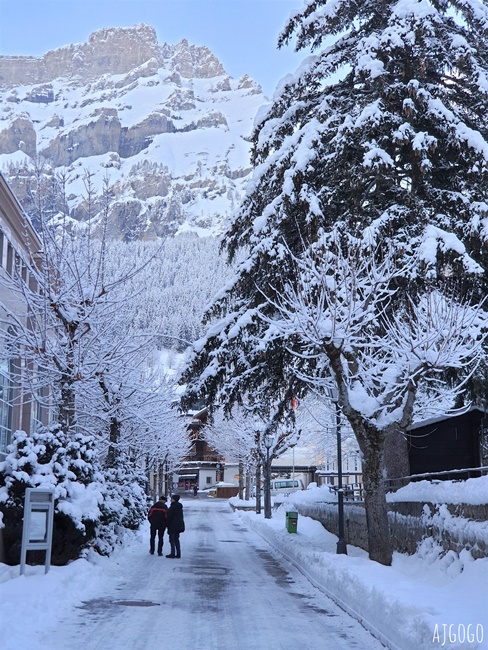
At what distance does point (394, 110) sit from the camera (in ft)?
58.1

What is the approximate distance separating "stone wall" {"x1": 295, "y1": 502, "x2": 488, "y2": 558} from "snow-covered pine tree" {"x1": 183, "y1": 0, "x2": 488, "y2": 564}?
89 centimetres

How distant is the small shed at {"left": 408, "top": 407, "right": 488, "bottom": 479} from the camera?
20.3m

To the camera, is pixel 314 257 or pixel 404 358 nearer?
pixel 404 358

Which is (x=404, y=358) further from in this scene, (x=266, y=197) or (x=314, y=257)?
(x=266, y=197)

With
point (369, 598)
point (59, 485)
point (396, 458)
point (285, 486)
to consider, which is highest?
point (396, 458)

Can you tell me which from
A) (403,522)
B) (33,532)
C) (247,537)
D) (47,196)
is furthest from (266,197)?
(247,537)

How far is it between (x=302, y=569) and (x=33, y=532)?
6734 mm

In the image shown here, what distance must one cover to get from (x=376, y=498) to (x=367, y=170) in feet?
23.7

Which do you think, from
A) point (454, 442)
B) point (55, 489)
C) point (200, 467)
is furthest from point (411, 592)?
point (200, 467)

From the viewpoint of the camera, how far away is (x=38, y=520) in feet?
44.6

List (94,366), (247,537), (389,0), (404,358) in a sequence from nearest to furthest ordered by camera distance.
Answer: (404,358) < (94,366) < (389,0) < (247,537)

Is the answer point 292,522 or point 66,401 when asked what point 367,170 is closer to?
point 66,401

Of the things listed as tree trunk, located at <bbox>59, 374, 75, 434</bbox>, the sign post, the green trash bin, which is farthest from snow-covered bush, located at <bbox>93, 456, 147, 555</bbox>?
the green trash bin
